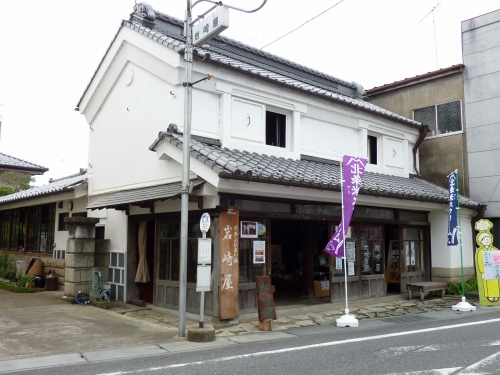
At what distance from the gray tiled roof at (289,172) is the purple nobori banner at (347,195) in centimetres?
33

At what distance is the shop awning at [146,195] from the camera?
392 inches

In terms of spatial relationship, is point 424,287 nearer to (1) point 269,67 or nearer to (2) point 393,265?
(2) point 393,265

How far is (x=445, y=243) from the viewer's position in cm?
1559

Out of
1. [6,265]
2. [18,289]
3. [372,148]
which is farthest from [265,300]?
[6,265]

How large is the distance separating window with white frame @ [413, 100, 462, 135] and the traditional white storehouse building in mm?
1025

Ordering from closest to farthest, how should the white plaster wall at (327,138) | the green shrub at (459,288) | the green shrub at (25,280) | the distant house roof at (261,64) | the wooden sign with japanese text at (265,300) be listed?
the wooden sign with japanese text at (265,300) < the distant house roof at (261,64) < the white plaster wall at (327,138) < the green shrub at (459,288) < the green shrub at (25,280)

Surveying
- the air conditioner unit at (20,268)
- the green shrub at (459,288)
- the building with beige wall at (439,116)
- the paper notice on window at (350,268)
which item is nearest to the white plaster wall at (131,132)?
the air conditioner unit at (20,268)

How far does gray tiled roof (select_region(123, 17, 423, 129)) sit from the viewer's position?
468 inches

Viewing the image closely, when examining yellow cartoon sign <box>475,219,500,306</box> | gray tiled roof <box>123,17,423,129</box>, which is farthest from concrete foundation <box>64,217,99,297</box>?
yellow cartoon sign <box>475,219,500,306</box>

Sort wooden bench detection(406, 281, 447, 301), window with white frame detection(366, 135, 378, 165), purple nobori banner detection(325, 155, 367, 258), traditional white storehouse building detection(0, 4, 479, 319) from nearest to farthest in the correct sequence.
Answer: traditional white storehouse building detection(0, 4, 479, 319), purple nobori banner detection(325, 155, 367, 258), wooden bench detection(406, 281, 447, 301), window with white frame detection(366, 135, 378, 165)

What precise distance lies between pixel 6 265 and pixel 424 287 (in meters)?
16.4

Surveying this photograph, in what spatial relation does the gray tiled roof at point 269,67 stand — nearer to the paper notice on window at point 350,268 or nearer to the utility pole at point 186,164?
the utility pole at point 186,164

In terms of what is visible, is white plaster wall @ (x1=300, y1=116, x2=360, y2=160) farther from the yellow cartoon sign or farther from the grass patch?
the grass patch

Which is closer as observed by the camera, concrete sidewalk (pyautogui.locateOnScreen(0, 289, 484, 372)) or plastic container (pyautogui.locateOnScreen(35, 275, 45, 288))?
concrete sidewalk (pyautogui.locateOnScreen(0, 289, 484, 372))
